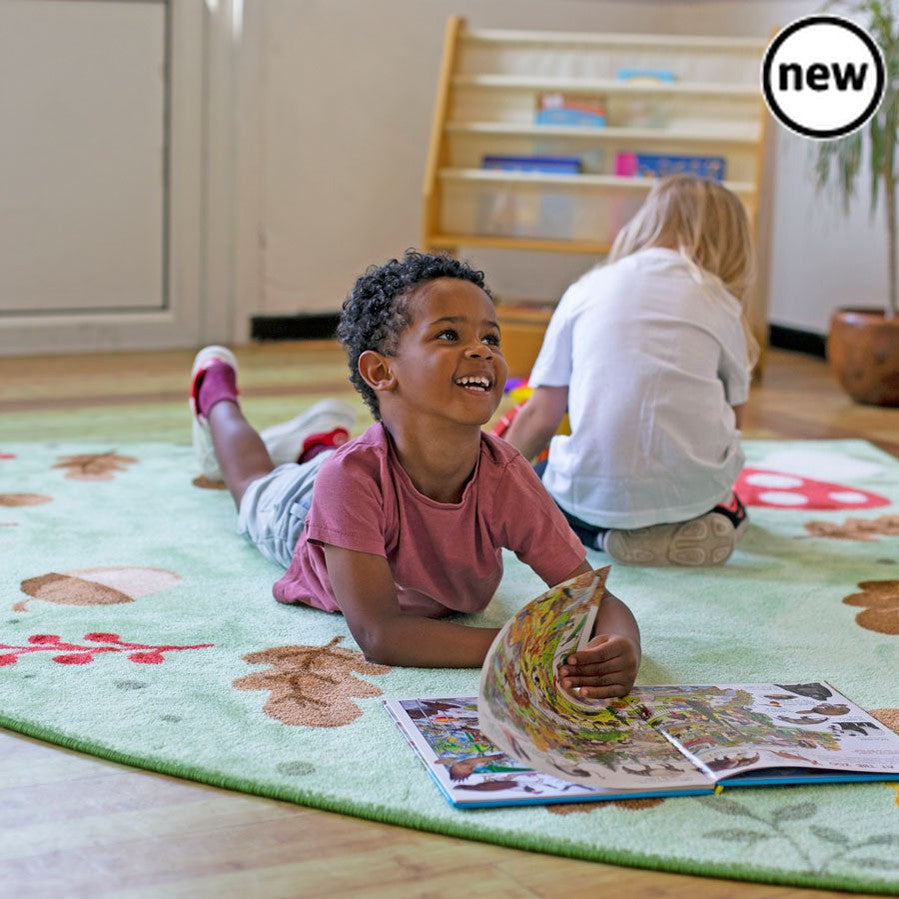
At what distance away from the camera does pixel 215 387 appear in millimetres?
2125

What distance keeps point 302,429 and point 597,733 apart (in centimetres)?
102

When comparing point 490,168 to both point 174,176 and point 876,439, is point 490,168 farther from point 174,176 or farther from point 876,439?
point 876,439

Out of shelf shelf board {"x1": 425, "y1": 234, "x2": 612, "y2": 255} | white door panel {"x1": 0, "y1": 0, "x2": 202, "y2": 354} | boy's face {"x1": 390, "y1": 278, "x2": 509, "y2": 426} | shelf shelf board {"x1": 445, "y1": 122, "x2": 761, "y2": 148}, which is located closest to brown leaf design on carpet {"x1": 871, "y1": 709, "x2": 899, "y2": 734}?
boy's face {"x1": 390, "y1": 278, "x2": 509, "y2": 426}

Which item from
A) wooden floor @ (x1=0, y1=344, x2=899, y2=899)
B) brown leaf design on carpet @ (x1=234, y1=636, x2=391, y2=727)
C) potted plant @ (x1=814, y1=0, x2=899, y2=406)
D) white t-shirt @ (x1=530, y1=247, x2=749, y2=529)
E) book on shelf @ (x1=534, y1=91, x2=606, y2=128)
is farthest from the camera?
book on shelf @ (x1=534, y1=91, x2=606, y2=128)

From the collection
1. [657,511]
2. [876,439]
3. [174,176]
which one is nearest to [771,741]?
[657,511]

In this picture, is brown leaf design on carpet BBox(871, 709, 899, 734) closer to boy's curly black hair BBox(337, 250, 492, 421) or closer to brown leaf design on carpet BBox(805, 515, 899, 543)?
boy's curly black hair BBox(337, 250, 492, 421)

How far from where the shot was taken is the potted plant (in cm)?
312

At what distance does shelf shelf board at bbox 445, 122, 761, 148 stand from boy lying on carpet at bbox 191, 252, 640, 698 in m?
2.07

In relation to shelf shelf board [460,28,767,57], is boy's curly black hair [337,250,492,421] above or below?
below

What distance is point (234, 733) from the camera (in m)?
1.22

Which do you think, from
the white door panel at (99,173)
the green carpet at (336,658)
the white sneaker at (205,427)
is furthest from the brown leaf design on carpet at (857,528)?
the white door panel at (99,173)

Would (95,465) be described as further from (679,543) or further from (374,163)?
(374,163)

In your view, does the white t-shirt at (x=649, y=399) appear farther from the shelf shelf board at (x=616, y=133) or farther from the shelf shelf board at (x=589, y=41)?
the shelf shelf board at (x=589, y=41)

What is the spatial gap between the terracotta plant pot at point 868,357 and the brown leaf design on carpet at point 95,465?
178 centimetres
